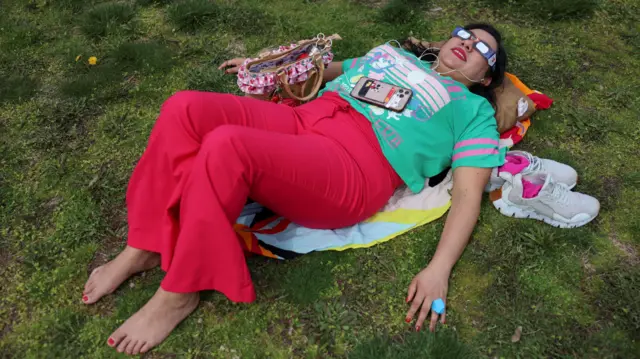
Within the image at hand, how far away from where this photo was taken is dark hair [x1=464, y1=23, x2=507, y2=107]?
11.3 feet

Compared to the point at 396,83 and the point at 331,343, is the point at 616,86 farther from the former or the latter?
the point at 331,343

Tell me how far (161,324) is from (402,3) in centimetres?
Result: 385

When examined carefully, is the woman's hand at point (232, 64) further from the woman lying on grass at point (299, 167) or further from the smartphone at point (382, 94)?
the smartphone at point (382, 94)

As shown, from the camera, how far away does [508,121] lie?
3639mm

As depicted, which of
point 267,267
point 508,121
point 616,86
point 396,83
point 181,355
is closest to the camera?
point 181,355

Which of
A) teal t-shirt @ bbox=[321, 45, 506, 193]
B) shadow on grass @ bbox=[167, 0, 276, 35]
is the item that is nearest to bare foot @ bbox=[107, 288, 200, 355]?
teal t-shirt @ bbox=[321, 45, 506, 193]

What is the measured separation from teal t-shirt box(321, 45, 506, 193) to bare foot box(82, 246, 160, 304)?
63.4 inches

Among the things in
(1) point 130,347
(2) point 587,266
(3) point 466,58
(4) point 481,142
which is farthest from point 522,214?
(1) point 130,347

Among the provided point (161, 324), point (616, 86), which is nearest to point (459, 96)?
point (616, 86)

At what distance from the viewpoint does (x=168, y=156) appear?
2.59m

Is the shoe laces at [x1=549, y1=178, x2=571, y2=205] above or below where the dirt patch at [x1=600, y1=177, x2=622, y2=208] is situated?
above

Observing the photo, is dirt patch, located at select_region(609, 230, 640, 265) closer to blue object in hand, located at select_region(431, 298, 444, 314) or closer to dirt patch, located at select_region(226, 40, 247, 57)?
blue object in hand, located at select_region(431, 298, 444, 314)

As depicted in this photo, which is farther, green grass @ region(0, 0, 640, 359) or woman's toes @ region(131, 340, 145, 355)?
green grass @ region(0, 0, 640, 359)

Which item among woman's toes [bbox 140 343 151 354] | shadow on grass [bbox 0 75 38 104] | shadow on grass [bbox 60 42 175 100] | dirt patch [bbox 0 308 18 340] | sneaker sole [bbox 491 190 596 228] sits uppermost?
shadow on grass [bbox 60 42 175 100]
